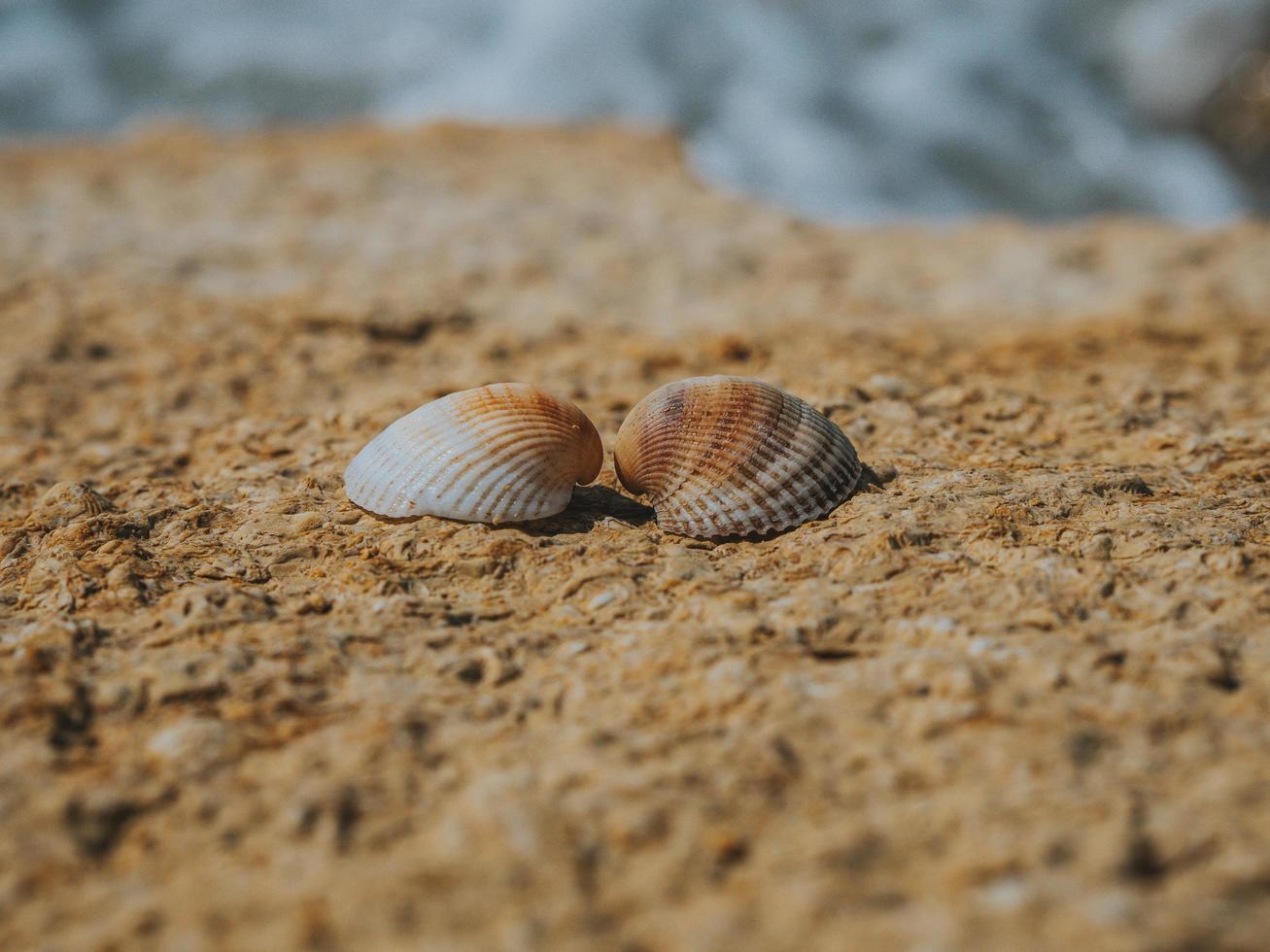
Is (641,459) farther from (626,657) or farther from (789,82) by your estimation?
(789,82)

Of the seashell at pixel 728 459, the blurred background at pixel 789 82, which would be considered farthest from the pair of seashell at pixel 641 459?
the blurred background at pixel 789 82

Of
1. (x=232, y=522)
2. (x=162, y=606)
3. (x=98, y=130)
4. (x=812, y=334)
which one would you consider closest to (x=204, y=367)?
(x=232, y=522)

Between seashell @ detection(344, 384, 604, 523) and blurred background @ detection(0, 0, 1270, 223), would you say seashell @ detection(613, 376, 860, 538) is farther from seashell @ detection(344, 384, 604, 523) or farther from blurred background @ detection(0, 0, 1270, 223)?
blurred background @ detection(0, 0, 1270, 223)

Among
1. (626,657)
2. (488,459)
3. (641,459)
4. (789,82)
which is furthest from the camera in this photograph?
(789,82)

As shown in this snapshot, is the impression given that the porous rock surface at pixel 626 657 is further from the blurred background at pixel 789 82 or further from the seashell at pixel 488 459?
the blurred background at pixel 789 82

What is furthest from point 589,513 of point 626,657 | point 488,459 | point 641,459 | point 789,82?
point 789,82

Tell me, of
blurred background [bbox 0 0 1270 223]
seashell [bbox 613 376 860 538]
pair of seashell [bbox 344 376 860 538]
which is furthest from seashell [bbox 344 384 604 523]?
blurred background [bbox 0 0 1270 223]

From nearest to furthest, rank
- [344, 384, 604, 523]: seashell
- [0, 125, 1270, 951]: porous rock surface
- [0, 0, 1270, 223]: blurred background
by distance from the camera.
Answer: [0, 125, 1270, 951]: porous rock surface < [344, 384, 604, 523]: seashell < [0, 0, 1270, 223]: blurred background
